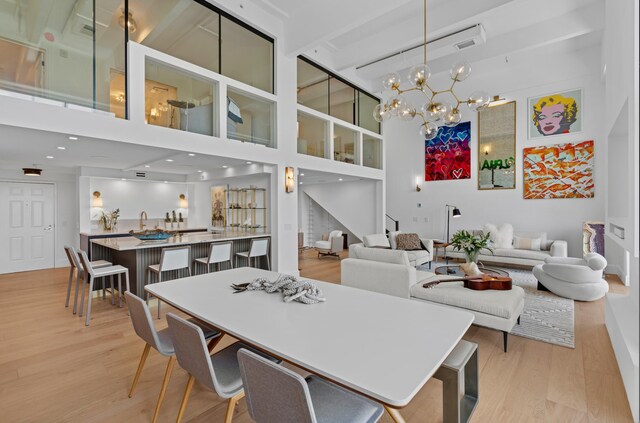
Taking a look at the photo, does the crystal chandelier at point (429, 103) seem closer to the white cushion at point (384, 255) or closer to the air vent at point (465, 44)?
the white cushion at point (384, 255)

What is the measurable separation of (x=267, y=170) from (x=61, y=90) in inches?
119

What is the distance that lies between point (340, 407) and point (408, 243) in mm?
5524

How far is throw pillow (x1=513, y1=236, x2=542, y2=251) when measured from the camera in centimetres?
638

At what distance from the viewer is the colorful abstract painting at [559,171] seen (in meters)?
6.43

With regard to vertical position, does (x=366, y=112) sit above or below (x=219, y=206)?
above

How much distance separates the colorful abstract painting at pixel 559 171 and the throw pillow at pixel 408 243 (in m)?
2.92

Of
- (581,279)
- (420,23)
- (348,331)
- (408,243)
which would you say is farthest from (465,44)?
(348,331)

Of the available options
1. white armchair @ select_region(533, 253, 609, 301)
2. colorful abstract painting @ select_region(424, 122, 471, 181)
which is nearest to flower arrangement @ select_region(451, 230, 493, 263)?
white armchair @ select_region(533, 253, 609, 301)

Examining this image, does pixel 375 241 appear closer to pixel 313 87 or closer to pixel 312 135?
pixel 312 135

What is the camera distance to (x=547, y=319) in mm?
3672

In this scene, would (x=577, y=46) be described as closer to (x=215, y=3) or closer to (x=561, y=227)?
(x=561, y=227)

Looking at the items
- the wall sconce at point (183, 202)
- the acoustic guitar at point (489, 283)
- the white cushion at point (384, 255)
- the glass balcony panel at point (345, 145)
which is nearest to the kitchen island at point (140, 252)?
the white cushion at point (384, 255)

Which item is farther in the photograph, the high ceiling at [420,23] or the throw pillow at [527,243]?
the throw pillow at [527,243]

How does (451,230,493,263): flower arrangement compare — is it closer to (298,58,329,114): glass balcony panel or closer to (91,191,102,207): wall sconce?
(298,58,329,114): glass balcony panel
